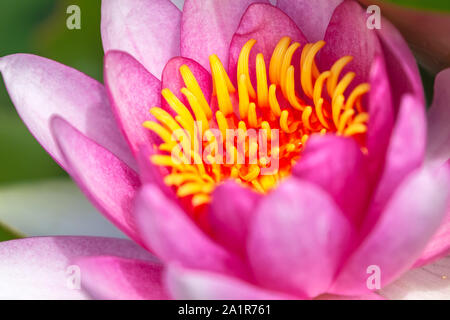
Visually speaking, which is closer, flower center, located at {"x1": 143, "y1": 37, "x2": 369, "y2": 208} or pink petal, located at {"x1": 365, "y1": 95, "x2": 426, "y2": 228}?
pink petal, located at {"x1": 365, "y1": 95, "x2": 426, "y2": 228}

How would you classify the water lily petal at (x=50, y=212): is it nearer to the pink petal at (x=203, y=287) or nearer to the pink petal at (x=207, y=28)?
the pink petal at (x=207, y=28)

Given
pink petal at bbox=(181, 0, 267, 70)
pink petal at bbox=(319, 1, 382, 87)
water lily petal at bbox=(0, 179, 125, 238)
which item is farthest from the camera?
water lily petal at bbox=(0, 179, 125, 238)

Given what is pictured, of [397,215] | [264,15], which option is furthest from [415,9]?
[397,215]

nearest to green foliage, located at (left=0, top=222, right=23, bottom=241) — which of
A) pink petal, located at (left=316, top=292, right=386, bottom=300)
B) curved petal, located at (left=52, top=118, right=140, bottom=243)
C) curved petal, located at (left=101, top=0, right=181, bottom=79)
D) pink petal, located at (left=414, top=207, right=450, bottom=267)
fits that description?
curved petal, located at (left=52, top=118, right=140, bottom=243)

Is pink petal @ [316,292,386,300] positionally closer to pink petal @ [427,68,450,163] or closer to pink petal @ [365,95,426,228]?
pink petal @ [365,95,426,228]

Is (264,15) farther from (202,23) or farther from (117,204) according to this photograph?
(117,204)

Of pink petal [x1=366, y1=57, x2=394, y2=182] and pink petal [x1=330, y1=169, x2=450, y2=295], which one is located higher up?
pink petal [x1=366, y1=57, x2=394, y2=182]

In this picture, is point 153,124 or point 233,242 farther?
point 153,124

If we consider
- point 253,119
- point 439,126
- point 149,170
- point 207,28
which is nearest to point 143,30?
point 207,28
